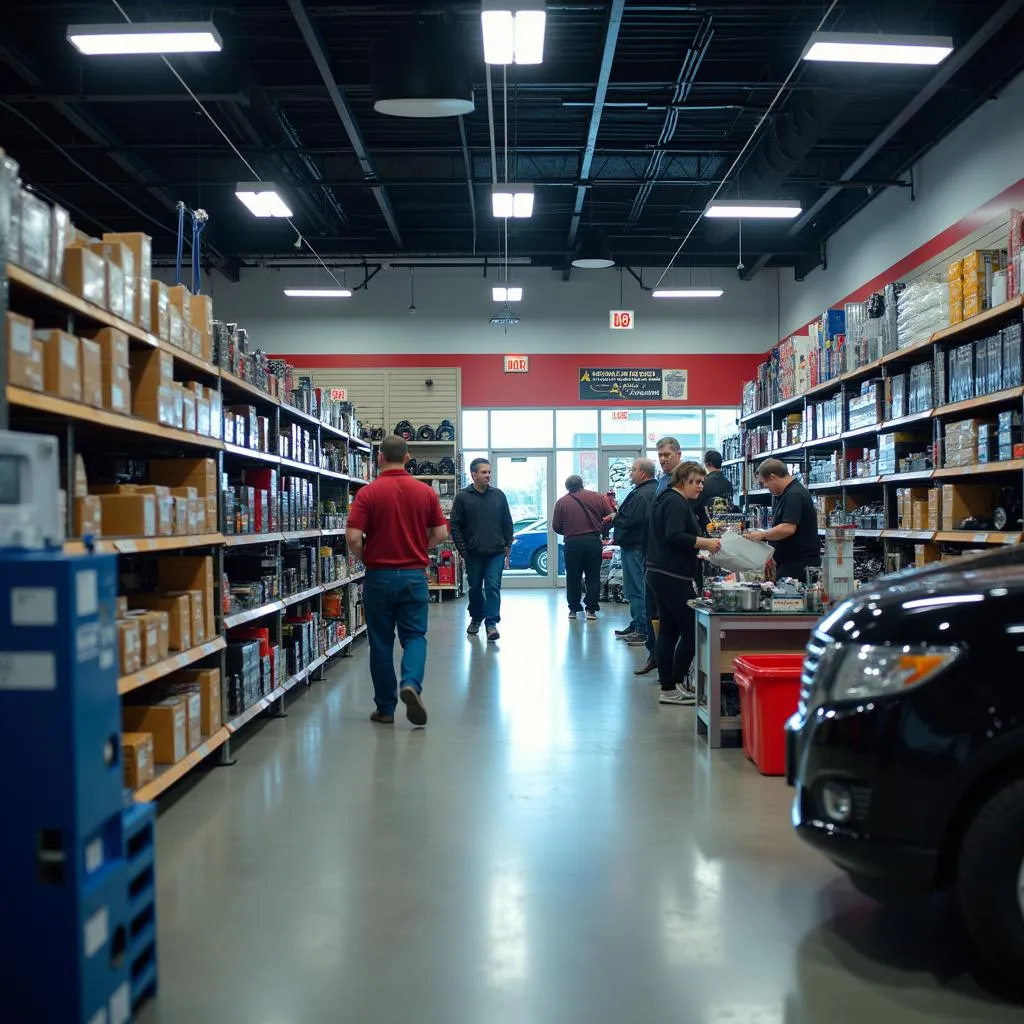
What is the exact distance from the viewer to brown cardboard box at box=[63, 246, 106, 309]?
3.54 m

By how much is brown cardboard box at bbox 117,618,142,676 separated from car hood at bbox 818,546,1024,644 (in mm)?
2531

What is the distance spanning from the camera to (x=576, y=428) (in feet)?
57.0

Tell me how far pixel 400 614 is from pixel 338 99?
6243 millimetres

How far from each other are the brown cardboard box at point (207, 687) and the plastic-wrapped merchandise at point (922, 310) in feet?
16.2

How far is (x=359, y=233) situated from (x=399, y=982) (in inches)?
563

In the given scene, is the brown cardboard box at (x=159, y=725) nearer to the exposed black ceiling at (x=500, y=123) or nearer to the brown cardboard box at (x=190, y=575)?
the brown cardboard box at (x=190, y=575)

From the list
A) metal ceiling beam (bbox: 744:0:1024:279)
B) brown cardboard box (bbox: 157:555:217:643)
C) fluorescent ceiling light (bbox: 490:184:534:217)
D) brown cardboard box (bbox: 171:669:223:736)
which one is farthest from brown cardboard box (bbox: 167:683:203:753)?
metal ceiling beam (bbox: 744:0:1024:279)

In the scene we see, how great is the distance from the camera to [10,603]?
2.12 m

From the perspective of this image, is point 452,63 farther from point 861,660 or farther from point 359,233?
point 359,233

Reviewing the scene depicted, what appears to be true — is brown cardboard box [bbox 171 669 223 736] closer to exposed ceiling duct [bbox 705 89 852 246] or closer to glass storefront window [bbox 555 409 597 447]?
exposed ceiling duct [bbox 705 89 852 246]

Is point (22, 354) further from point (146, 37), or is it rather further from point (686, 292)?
point (686, 292)

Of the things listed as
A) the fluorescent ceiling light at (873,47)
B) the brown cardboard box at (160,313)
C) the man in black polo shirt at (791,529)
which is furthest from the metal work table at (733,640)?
the fluorescent ceiling light at (873,47)

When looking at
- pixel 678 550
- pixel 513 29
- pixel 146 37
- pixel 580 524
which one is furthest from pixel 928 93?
pixel 146 37

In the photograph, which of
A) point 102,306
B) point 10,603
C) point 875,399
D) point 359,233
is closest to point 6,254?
point 102,306
